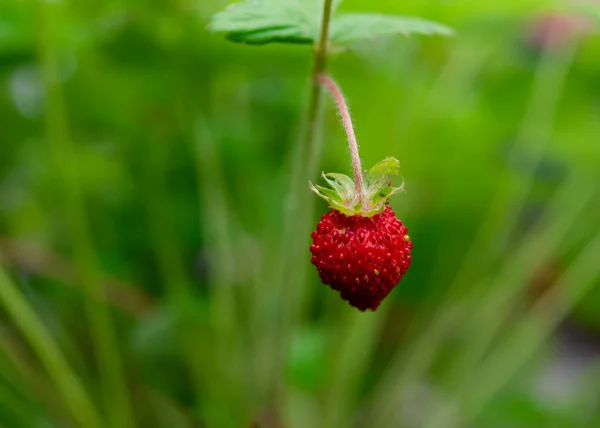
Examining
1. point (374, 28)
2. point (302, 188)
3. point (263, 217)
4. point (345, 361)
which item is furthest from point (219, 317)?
point (374, 28)

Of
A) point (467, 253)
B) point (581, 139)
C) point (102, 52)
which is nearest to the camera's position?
point (102, 52)

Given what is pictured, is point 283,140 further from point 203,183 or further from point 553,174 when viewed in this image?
point 553,174

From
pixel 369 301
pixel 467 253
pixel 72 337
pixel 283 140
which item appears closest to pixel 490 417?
pixel 467 253

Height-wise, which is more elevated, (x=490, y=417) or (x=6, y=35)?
(x=6, y=35)

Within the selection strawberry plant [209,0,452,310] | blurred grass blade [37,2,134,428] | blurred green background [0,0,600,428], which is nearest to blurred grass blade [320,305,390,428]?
blurred green background [0,0,600,428]

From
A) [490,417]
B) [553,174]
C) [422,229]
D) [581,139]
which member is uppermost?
[581,139]

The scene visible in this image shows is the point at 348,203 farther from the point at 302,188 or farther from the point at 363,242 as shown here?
the point at 302,188
